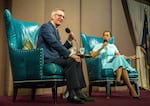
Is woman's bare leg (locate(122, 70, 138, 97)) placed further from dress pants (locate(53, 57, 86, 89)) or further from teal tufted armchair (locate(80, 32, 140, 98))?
dress pants (locate(53, 57, 86, 89))

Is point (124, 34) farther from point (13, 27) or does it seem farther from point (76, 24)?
point (13, 27)

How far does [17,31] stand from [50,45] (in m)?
0.49

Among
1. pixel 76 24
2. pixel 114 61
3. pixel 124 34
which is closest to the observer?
pixel 114 61

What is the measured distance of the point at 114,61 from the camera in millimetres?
3809

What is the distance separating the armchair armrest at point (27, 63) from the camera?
9.66 feet

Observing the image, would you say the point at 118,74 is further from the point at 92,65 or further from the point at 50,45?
the point at 50,45

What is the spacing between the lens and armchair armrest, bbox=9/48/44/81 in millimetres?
2945

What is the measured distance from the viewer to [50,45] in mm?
3104

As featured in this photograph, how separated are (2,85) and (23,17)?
43.9 inches

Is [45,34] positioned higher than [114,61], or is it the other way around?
[45,34]

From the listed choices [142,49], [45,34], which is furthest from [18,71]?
[142,49]

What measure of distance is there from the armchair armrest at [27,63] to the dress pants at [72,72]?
214 mm

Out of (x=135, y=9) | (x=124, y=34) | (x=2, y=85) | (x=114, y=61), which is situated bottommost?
(x=2, y=85)

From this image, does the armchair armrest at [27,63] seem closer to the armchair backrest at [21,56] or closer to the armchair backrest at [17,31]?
the armchair backrest at [21,56]
